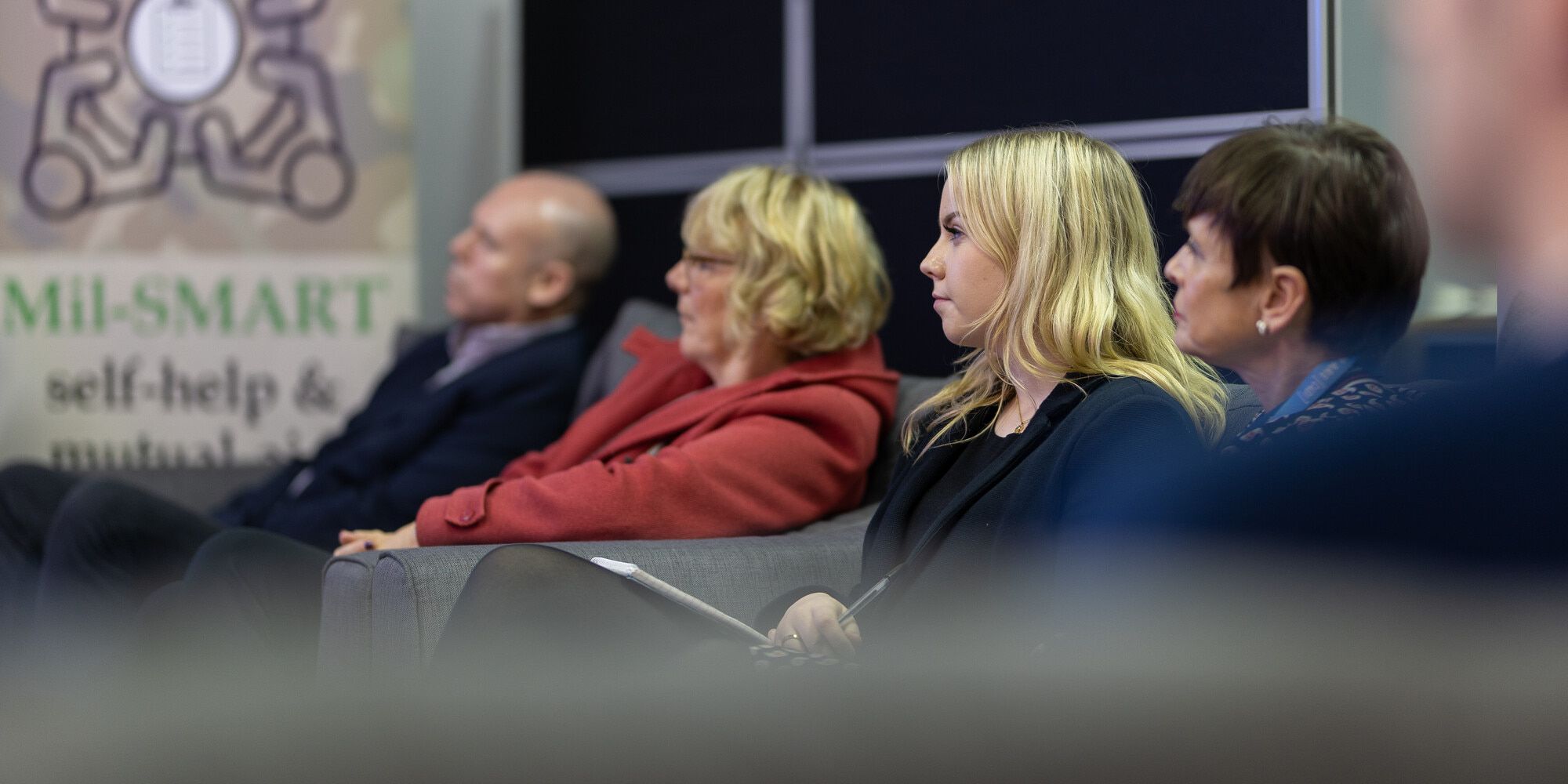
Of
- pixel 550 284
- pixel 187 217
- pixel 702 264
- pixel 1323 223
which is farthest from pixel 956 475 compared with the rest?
pixel 187 217

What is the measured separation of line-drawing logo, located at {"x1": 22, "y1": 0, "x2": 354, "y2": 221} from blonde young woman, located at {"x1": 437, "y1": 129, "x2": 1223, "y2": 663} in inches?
82.2

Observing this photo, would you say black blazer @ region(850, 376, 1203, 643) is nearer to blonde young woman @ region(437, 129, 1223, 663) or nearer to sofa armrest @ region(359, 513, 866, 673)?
blonde young woman @ region(437, 129, 1223, 663)

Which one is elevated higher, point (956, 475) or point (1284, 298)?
point (1284, 298)

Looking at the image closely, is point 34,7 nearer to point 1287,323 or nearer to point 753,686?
point 1287,323

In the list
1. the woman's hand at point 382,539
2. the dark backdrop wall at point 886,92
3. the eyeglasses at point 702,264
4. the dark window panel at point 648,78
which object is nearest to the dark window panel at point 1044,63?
the dark backdrop wall at point 886,92

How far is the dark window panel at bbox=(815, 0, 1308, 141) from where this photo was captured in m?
1.89

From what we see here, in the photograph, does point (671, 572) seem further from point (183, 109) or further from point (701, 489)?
point (183, 109)

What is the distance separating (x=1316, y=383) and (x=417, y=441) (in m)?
A: 1.71

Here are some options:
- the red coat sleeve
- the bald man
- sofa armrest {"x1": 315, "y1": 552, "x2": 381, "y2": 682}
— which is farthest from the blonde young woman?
the bald man

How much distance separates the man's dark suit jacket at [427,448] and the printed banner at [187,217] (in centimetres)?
46

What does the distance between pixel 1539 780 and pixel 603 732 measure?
0.67 ft

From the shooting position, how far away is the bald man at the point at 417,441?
7.02 ft

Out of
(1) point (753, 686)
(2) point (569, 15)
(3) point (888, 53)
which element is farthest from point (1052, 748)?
(2) point (569, 15)

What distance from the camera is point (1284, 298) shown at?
134cm
